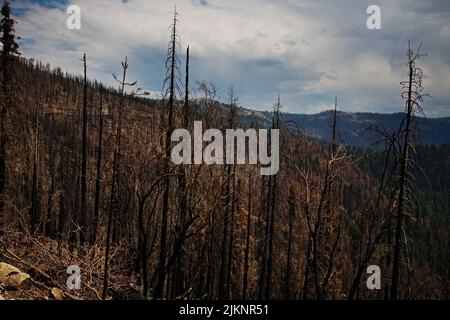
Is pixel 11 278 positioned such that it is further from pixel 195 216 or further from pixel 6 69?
pixel 6 69

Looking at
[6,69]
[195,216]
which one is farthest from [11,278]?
[6,69]

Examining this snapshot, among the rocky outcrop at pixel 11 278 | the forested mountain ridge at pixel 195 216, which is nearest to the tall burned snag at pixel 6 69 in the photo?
Result: the forested mountain ridge at pixel 195 216

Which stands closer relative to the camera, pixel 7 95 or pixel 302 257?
pixel 7 95

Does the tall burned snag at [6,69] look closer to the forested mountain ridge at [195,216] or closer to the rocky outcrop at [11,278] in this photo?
the forested mountain ridge at [195,216]

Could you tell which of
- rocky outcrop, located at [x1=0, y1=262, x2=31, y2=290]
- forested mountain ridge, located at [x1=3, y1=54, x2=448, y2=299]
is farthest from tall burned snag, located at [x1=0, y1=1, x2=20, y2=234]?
rocky outcrop, located at [x1=0, y1=262, x2=31, y2=290]

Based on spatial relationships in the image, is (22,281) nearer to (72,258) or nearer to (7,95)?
(72,258)

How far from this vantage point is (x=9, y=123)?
18484 mm

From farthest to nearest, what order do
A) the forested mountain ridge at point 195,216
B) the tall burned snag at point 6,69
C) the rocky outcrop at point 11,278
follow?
the tall burned snag at point 6,69 → the forested mountain ridge at point 195,216 → the rocky outcrop at point 11,278

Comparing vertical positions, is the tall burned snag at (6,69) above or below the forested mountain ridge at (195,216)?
above

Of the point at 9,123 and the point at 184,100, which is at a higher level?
the point at 184,100

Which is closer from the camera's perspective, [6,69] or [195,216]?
A: [195,216]

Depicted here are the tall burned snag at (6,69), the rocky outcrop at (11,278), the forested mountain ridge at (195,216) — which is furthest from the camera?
the tall burned snag at (6,69)
